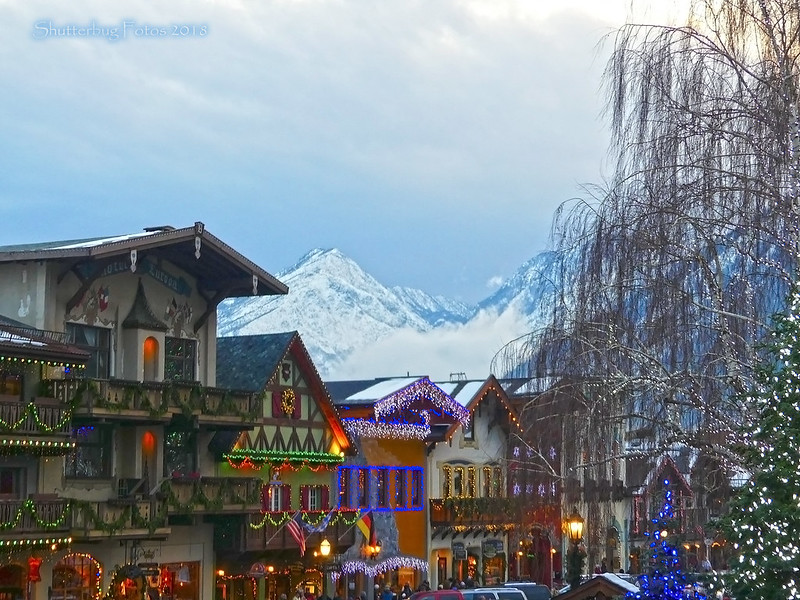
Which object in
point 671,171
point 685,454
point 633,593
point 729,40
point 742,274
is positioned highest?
point 729,40

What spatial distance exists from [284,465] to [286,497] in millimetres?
1236

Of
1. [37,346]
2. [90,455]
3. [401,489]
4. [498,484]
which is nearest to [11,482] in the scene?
[90,455]

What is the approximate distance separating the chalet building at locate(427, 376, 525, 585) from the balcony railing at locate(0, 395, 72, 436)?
77.9 ft

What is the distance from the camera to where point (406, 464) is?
57.0m

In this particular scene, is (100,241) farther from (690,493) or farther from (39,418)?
(690,493)

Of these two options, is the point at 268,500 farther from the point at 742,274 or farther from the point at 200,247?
the point at 742,274

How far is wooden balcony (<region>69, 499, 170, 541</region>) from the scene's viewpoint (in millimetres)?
36969

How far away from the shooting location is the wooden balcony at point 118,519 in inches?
1455

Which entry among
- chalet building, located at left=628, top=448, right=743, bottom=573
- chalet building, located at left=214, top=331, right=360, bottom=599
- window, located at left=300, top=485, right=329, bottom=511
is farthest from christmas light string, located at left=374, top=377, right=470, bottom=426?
chalet building, located at left=628, top=448, right=743, bottom=573

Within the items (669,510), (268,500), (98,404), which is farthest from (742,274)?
(268,500)

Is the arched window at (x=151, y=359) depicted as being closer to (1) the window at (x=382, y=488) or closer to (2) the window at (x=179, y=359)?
(2) the window at (x=179, y=359)

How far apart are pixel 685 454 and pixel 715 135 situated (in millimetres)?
11552

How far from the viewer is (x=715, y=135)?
2309 cm

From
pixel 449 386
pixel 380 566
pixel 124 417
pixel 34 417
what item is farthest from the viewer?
pixel 449 386
